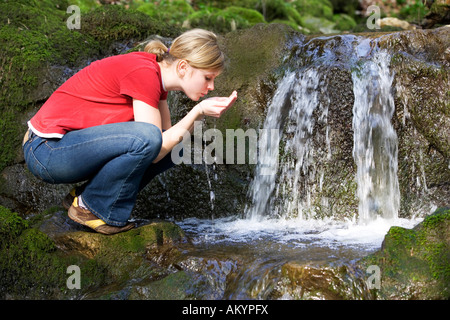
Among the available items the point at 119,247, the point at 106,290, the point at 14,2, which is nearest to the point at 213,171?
the point at 119,247

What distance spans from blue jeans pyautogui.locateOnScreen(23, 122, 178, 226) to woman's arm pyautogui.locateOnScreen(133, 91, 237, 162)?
6 centimetres

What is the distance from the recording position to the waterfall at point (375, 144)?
4.21 meters

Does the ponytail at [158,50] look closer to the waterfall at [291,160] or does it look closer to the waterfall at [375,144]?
the waterfall at [291,160]

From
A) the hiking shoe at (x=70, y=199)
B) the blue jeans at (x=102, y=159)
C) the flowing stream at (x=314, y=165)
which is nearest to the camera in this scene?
the blue jeans at (x=102, y=159)

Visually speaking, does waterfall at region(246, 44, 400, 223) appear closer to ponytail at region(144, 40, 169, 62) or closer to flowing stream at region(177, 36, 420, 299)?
flowing stream at region(177, 36, 420, 299)

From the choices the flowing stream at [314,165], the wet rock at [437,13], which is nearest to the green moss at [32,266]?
the flowing stream at [314,165]

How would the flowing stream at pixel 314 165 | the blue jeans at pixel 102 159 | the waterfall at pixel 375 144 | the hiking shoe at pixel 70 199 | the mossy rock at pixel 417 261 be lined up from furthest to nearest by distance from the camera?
the waterfall at pixel 375 144 < the flowing stream at pixel 314 165 < the hiking shoe at pixel 70 199 < the blue jeans at pixel 102 159 < the mossy rock at pixel 417 261

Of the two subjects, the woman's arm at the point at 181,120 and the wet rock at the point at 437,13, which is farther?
the wet rock at the point at 437,13

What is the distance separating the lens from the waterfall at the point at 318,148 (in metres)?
4.24

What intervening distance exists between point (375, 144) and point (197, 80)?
1.96 meters

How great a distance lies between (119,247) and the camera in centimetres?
309

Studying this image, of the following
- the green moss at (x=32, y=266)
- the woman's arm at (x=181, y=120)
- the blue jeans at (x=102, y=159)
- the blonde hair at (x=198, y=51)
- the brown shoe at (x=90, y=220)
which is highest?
the blonde hair at (x=198, y=51)

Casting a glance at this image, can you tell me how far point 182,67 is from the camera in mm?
2936

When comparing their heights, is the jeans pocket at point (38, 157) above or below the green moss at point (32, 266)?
above
